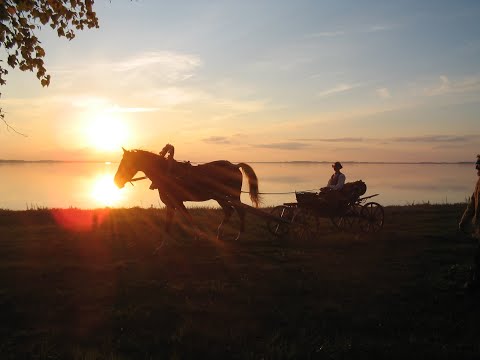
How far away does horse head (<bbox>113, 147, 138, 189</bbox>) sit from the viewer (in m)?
11.5

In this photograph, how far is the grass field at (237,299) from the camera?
17.1 ft

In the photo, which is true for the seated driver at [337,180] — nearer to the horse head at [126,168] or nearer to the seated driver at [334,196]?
the seated driver at [334,196]

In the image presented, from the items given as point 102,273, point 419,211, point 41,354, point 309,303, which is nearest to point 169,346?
point 41,354

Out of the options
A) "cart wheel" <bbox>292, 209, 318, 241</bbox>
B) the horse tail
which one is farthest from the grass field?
the horse tail

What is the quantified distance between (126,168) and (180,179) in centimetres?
153

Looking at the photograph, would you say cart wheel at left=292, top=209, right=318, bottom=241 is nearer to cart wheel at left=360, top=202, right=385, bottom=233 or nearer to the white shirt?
the white shirt

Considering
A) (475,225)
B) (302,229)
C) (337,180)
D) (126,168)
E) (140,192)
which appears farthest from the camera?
(140,192)

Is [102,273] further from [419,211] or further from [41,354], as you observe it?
[419,211]

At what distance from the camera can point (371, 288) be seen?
25.5 ft

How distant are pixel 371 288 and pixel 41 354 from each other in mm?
5603

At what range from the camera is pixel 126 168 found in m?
11.6

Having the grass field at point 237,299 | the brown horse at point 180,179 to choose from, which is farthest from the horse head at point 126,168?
the grass field at point 237,299

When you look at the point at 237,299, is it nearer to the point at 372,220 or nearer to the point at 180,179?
the point at 180,179

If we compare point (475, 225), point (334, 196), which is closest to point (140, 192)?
point (334, 196)
